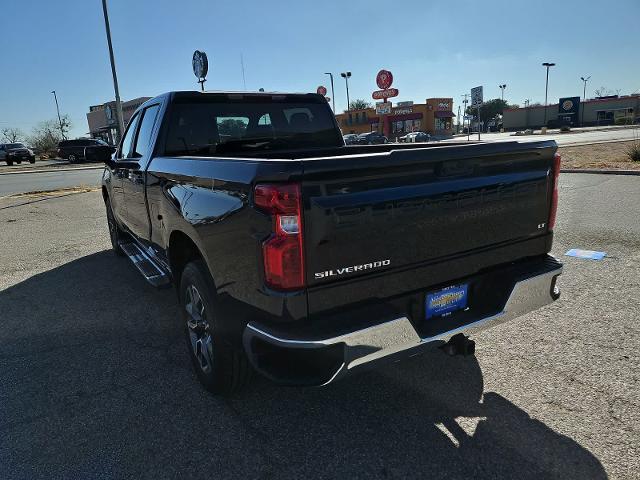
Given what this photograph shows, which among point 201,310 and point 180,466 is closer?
point 180,466

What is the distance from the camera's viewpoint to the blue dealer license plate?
2.62m

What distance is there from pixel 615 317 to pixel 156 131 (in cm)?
423

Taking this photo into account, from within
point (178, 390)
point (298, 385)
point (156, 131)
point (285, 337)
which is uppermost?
point (156, 131)

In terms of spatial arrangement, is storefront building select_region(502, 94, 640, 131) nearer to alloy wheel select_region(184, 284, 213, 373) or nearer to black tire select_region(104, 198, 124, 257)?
black tire select_region(104, 198, 124, 257)

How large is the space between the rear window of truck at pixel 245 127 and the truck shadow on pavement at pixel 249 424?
1.77m

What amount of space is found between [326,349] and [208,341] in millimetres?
1187

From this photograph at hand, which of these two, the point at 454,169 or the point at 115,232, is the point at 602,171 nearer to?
the point at 115,232

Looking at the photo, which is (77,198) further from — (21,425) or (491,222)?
(491,222)

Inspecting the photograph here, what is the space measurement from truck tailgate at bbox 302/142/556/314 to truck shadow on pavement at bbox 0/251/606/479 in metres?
0.87

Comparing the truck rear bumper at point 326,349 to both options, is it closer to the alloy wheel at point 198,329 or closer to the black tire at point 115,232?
the alloy wheel at point 198,329

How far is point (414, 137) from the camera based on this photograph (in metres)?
47.1

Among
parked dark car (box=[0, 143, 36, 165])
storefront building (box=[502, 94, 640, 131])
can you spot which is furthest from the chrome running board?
storefront building (box=[502, 94, 640, 131])

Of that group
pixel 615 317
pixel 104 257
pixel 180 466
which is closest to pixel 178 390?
pixel 180 466

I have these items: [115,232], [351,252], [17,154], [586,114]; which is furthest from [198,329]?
[586,114]
